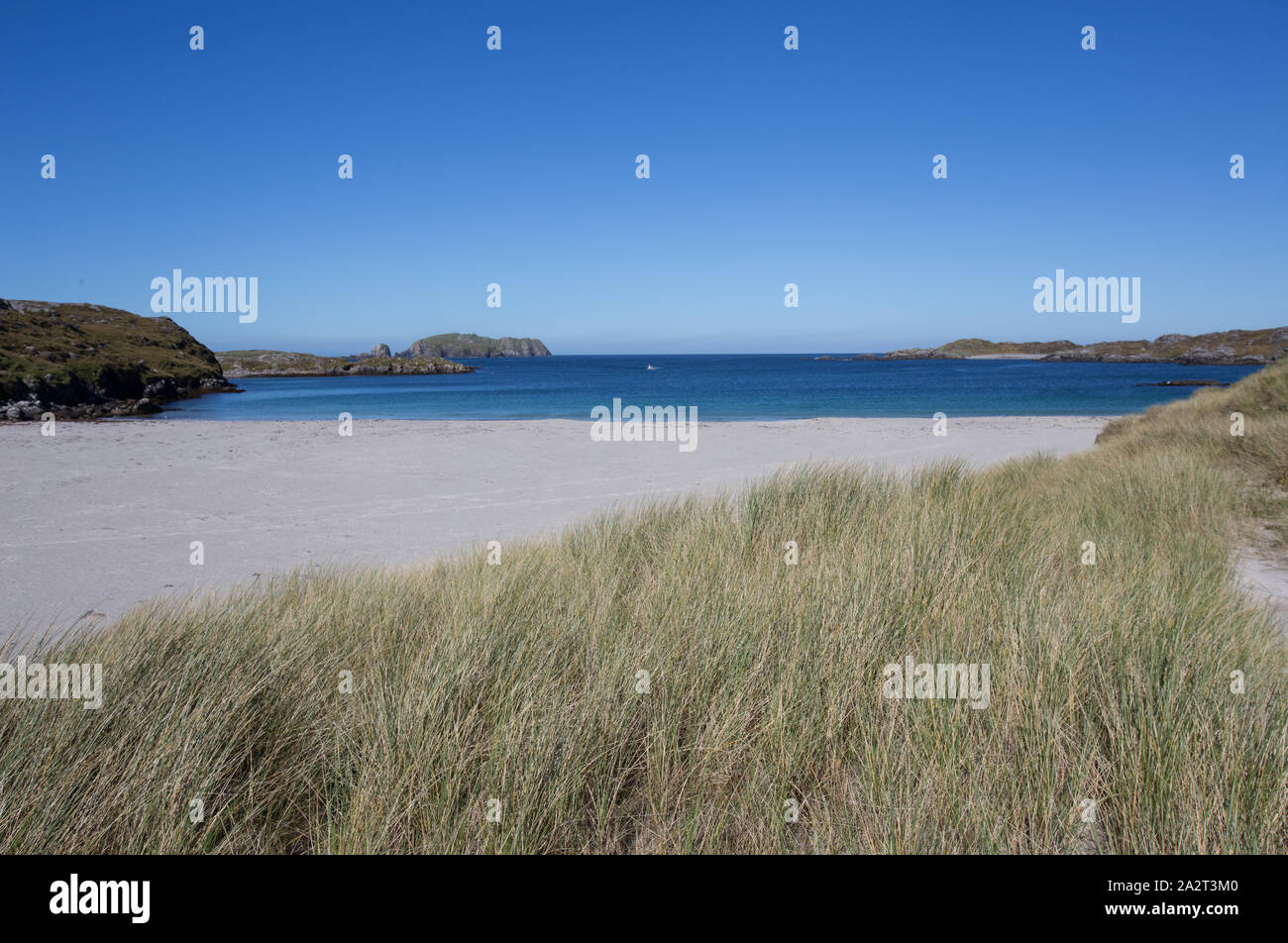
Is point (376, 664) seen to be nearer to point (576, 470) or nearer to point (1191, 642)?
point (1191, 642)

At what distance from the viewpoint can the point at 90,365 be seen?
29531mm

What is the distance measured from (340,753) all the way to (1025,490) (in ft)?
24.1

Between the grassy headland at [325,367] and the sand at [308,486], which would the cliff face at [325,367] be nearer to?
the grassy headland at [325,367]

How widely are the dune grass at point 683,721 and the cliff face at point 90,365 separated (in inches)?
1070

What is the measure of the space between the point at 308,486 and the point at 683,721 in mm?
10895

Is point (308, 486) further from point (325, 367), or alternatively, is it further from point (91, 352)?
point (325, 367)

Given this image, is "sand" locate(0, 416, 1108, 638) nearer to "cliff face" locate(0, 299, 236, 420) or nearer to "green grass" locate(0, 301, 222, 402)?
"cliff face" locate(0, 299, 236, 420)

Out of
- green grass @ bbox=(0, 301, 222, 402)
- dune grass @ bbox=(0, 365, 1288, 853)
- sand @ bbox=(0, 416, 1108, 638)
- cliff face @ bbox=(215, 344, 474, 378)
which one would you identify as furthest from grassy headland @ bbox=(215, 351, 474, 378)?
dune grass @ bbox=(0, 365, 1288, 853)

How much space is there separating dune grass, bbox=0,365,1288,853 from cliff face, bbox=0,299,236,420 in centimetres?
2718

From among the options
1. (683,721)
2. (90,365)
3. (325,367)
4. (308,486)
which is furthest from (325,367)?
(683,721)

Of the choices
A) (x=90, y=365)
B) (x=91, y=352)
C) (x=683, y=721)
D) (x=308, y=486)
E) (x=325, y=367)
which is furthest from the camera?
(x=325, y=367)
